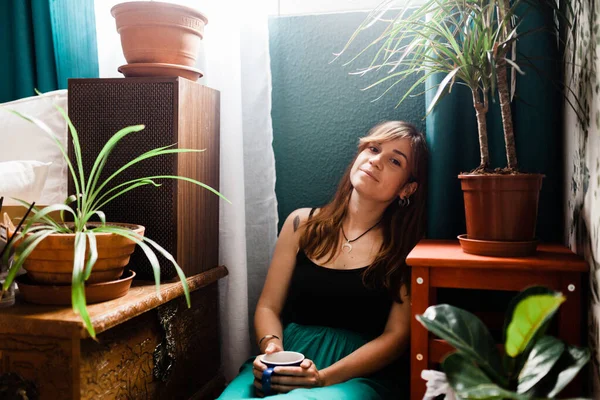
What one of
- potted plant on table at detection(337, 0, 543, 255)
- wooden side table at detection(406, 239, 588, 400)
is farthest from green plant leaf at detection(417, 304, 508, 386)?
potted plant on table at detection(337, 0, 543, 255)

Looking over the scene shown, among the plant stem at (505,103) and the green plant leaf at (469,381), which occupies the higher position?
the plant stem at (505,103)

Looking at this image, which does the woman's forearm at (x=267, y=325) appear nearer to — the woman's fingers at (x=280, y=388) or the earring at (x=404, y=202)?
the woman's fingers at (x=280, y=388)

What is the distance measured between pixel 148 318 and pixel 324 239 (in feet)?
1.86

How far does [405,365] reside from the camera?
1629mm

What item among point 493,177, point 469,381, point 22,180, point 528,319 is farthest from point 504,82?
point 22,180

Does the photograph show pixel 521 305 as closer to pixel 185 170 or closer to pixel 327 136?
pixel 185 170

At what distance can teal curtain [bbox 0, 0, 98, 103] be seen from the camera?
73.2 inches

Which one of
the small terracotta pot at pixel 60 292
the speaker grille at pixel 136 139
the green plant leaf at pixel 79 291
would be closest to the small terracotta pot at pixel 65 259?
the small terracotta pot at pixel 60 292

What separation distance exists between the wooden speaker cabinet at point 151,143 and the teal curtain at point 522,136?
2.24 ft

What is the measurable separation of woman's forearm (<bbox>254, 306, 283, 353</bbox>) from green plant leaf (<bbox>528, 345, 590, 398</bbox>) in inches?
31.6

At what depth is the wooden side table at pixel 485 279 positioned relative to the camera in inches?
46.1

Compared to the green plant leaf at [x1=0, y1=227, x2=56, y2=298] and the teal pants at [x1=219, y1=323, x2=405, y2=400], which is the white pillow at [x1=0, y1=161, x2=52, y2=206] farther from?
the teal pants at [x1=219, y1=323, x2=405, y2=400]

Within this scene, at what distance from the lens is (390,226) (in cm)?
163

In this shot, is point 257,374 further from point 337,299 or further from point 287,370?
point 337,299
